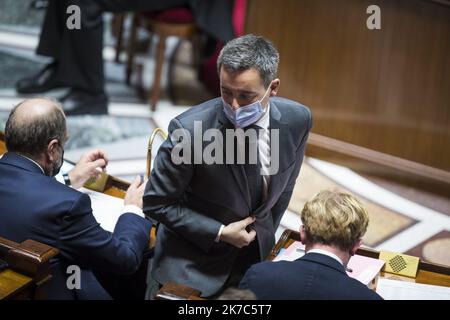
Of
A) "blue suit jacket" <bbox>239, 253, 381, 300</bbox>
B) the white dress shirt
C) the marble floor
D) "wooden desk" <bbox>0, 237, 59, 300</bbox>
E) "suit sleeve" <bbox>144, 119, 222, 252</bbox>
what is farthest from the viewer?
the marble floor

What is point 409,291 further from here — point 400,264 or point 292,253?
point 292,253

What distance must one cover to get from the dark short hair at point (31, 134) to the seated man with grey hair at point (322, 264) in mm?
869

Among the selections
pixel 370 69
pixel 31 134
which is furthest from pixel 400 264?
pixel 370 69

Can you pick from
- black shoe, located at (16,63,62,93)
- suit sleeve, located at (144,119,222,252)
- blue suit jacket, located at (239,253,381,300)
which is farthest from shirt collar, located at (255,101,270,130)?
black shoe, located at (16,63,62,93)

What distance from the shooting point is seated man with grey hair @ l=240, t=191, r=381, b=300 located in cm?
229

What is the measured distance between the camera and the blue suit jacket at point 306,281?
2279 mm

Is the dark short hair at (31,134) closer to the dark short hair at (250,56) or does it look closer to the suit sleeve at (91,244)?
the suit sleeve at (91,244)

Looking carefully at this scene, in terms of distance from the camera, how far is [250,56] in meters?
2.54

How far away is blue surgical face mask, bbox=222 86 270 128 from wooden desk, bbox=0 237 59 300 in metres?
0.71

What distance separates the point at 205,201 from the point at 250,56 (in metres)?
0.55

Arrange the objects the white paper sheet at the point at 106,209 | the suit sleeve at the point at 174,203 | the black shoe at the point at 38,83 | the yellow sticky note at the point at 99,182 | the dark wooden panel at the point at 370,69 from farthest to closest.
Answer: the black shoe at the point at 38,83, the dark wooden panel at the point at 370,69, the yellow sticky note at the point at 99,182, the white paper sheet at the point at 106,209, the suit sleeve at the point at 174,203

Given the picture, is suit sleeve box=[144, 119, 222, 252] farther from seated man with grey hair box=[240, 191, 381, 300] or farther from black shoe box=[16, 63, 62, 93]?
black shoe box=[16, 63, 62, 93]

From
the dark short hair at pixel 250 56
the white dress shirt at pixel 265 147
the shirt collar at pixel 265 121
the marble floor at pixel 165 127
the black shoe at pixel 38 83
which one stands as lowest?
the marble floor at pixel 165 127

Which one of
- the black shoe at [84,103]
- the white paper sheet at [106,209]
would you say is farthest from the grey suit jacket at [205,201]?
the black shoe at [84,103]
